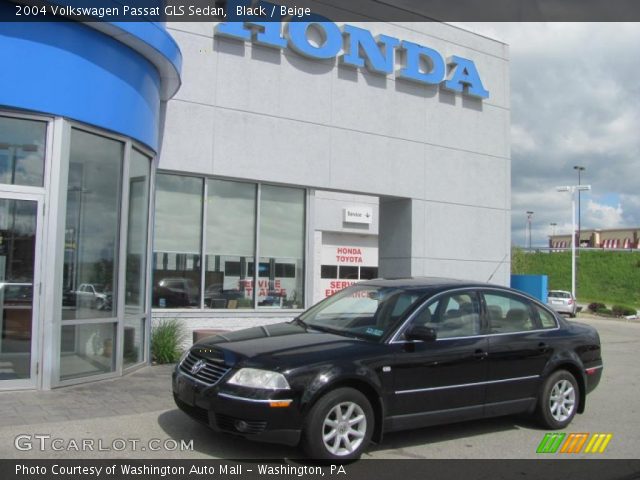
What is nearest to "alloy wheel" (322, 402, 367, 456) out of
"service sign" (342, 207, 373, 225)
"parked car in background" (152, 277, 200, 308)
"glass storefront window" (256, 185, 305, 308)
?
"parked car in background" (152, 277, 200, 308)

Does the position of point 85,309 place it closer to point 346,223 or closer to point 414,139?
point 414,139

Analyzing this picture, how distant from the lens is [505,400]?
6691mm

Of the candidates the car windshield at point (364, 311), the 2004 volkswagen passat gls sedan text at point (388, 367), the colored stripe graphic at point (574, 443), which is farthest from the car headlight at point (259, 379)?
the colored stripe graphic at point (574, 443)

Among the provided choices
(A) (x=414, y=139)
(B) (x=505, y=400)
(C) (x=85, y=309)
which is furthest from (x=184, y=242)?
(B) (x=505, y=400)

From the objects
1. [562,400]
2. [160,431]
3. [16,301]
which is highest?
[16,301]

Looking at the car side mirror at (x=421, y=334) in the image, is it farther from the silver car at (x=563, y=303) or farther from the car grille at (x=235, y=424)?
the silver car at (x=563, y=303)

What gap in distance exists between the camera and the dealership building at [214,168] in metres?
7.78

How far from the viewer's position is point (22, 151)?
25.8 ft

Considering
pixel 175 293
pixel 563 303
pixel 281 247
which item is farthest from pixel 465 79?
pixel 563 303

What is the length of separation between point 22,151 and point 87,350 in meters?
2.69

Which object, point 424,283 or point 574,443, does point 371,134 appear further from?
point 574,443

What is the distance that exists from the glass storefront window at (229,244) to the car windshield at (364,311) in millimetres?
4825

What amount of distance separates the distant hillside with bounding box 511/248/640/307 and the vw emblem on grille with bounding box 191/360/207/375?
46.6 metres

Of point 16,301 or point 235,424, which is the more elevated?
point 16,301
